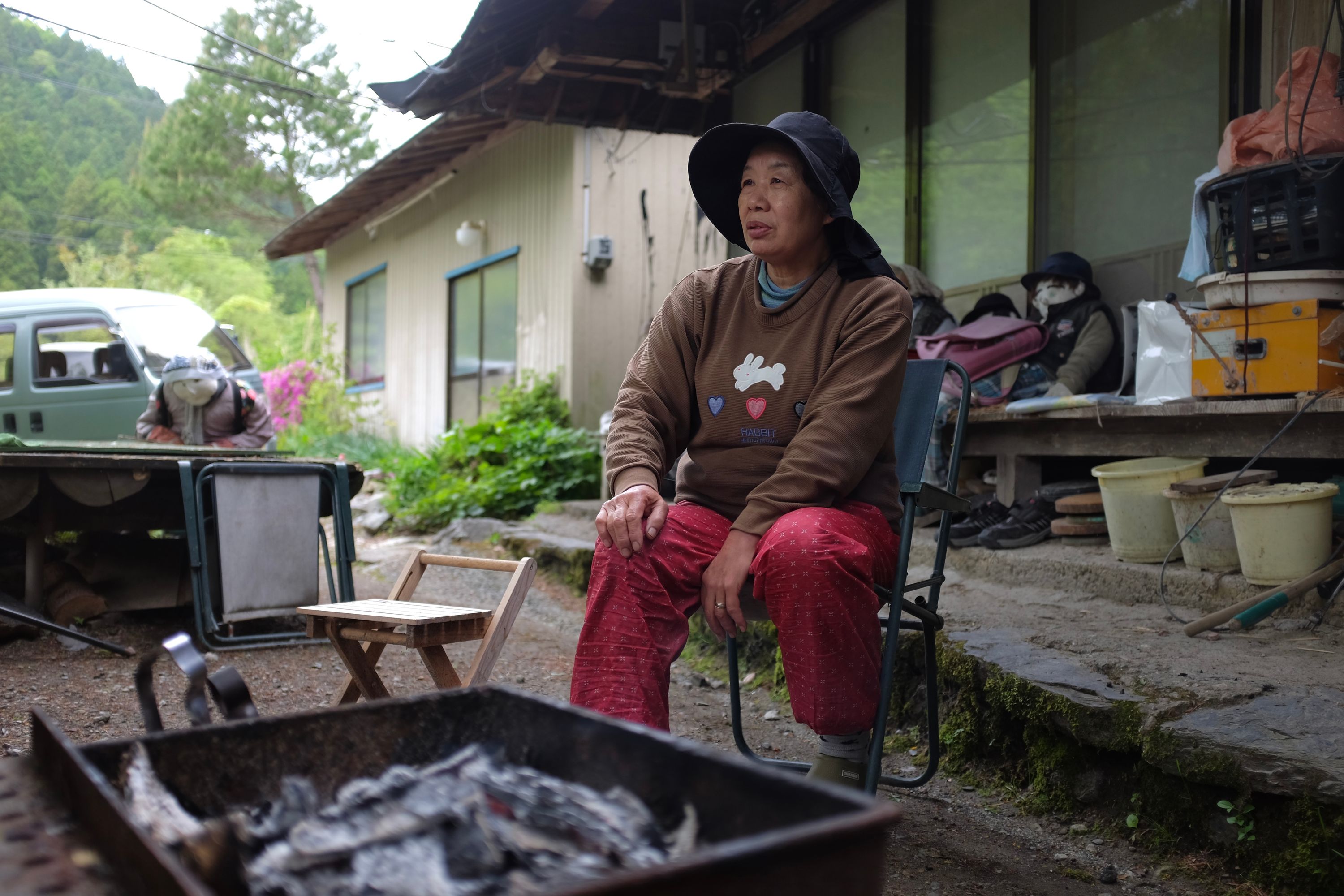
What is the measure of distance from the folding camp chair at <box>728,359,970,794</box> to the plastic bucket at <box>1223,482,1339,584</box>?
1.33 metres

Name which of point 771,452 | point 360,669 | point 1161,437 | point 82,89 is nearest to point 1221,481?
point 1161,437

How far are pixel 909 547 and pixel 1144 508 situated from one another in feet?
6.85

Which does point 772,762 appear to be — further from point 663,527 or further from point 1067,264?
point 1067,264

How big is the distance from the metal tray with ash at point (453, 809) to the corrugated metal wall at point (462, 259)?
8.18 m

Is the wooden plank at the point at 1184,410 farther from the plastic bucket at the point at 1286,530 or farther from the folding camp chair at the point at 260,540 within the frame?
the folding camp chair at the point at 260,540

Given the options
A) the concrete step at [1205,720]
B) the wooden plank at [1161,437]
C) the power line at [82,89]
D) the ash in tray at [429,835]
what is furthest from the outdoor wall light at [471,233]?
the power line at [82,89]

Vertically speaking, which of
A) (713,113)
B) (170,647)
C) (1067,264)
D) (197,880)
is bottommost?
(197,880)

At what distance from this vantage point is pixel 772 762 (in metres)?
2.71

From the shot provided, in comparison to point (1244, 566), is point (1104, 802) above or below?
below

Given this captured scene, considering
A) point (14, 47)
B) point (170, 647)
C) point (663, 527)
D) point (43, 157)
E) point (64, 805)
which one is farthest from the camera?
point (43, 157)

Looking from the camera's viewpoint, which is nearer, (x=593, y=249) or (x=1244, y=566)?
(x=1244, y=566)

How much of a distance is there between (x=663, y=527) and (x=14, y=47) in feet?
132

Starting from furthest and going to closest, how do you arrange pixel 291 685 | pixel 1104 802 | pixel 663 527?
1. pixel 291 685
2. pixel 1104 802
3. pixel 663 527

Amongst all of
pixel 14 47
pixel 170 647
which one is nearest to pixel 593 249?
pixel 170 647
